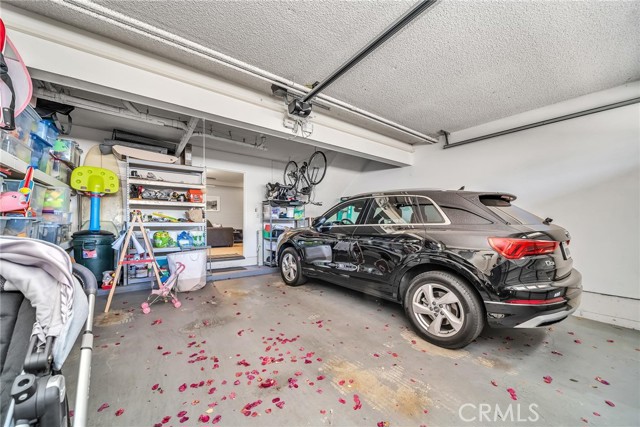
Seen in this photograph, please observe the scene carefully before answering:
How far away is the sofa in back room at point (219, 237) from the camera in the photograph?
25.9 ft

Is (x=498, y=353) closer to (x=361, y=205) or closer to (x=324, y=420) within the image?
(x=324, y=420)

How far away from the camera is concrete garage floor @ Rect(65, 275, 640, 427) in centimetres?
142

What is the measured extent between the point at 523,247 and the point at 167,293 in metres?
3.92

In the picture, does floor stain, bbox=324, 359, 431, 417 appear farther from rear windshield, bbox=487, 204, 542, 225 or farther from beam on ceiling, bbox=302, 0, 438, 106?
beam on ceiling, bbox=302, 0, 438, 106

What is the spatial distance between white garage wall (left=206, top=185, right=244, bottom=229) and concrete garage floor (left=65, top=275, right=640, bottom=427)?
8647 millimetres

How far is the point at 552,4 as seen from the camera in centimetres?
179

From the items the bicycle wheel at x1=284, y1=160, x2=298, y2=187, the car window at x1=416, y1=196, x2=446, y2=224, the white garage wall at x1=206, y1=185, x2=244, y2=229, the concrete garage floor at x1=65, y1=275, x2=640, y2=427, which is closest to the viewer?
the concrete garage floor at x1=65, y1=275, x2=640, y2=427

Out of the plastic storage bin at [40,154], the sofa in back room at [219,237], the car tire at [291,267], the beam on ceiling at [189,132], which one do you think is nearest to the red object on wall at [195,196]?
the beam on ceiling at [189,132]

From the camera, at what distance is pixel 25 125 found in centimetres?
225

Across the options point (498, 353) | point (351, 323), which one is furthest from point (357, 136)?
point (498, 353)

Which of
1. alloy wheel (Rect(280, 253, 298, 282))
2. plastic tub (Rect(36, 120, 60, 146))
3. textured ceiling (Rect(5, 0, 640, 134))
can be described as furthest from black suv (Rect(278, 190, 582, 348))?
plastic tub (Rect(36, 120, 60, 146))

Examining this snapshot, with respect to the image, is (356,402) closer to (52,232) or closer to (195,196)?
(52,232)

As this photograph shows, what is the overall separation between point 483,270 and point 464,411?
3.35 feet

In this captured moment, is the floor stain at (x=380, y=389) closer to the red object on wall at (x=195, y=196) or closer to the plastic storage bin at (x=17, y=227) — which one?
the plastic storage bin at (x=17, y=227)
